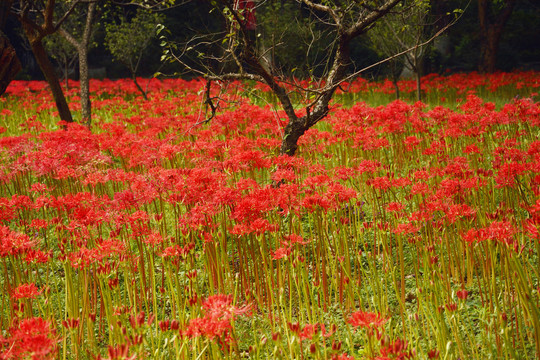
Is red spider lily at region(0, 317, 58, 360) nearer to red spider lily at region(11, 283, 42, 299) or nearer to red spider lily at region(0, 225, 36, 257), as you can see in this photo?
Answer: red spider lily at region(11, 283, 42, 299)

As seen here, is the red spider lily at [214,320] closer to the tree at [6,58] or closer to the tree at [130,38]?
the tree at [6,58]

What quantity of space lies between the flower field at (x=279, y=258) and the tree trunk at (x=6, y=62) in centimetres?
100

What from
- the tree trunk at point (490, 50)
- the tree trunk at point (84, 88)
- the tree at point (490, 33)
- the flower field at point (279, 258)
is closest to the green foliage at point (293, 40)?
the flower field at point (279, 258)

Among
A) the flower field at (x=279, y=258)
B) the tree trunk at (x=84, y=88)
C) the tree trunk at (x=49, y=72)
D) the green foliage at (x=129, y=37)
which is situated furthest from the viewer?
the green foliage at (x=129, y=37)

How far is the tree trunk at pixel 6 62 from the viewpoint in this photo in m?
5.52

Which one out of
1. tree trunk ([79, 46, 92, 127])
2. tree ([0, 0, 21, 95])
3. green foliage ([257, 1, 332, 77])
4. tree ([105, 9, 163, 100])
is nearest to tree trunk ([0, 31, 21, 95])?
tree ([0, 0, 21, 95])

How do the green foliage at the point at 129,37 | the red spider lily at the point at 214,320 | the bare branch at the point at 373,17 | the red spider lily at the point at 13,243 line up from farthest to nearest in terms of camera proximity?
the green foliage at the point at 129,37
the bare branch at the point at 373,17
the red spider lily at the point at 13,243
the red spider lily at the point at 214,320

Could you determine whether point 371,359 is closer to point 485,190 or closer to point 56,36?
point 485,190

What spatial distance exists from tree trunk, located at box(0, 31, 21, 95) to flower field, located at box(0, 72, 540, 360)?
1001 millimetres

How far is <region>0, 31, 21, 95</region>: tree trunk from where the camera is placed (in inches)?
217

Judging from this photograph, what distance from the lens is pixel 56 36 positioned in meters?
18.6

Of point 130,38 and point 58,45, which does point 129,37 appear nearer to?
point 130,38

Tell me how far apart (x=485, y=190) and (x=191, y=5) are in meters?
23.3

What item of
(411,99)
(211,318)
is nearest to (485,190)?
(211,318)
